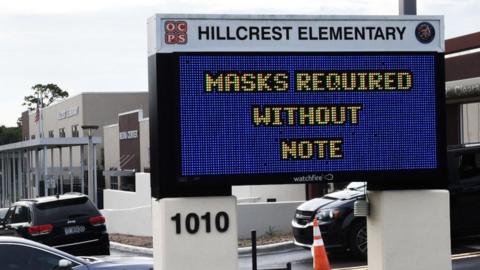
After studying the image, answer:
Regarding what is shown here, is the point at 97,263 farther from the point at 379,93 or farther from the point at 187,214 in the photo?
the point at 379,93

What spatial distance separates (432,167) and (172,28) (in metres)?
3.09

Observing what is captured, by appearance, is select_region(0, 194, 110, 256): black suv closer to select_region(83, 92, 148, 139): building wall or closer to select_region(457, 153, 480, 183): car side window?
select_region(457, 153, 480, 183): car side window

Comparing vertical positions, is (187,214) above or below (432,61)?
below

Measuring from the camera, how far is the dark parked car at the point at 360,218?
1403 cm

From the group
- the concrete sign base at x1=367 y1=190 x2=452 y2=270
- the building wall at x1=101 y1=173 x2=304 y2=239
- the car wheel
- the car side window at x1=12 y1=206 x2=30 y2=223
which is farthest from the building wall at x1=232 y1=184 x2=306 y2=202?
the concrete sign base at x1=367 y1=190 x2=452 y2=270

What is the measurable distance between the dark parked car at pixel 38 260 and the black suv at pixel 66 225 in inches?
263

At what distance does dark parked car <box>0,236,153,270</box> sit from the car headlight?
459cm

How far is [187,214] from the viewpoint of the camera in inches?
325

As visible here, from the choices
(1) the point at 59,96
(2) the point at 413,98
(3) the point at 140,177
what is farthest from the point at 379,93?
(1) the point at 59,96

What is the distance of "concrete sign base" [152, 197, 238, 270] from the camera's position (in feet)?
26.9

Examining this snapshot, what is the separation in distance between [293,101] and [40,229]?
10.0 meters

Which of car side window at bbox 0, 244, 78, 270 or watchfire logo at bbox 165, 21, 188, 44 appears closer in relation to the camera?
watchfire logo at bbox 165, 21, 188, 44

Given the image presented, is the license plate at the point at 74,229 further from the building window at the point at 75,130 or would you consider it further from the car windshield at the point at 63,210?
the building window at the point at 75,130

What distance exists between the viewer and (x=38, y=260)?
10.1 metres
